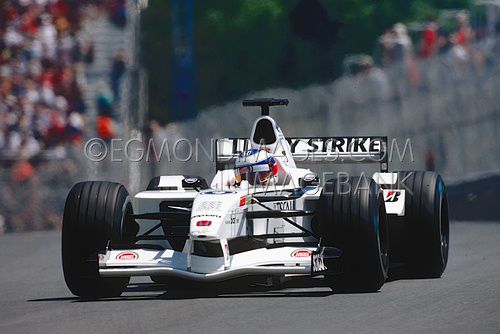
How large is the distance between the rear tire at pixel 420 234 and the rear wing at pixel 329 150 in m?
1.08

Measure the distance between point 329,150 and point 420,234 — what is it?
1.80 meters

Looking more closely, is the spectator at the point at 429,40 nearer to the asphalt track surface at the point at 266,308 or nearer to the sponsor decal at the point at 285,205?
the asphalt track surface at the point at 266,308

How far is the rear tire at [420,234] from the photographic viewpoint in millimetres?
12398

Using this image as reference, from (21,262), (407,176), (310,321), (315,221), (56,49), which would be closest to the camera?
(310,321)

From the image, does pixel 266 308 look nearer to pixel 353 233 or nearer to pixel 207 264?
pixel 207 264

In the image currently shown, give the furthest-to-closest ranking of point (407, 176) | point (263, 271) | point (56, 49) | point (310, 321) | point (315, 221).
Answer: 1. point (56, 49)
2. point (407, 176)
3. point (315, 221)
4. point (263, 271)
5. point (310, 321)

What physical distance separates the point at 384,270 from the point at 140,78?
10826 mm

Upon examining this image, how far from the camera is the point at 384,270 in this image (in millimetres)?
11055

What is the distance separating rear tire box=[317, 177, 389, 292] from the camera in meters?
10.6

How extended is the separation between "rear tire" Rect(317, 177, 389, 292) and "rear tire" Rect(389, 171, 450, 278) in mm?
1680

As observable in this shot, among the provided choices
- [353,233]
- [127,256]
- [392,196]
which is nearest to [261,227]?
[353,233]

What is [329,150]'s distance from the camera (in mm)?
13750

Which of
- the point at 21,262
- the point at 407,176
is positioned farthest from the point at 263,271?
the point at 21,262

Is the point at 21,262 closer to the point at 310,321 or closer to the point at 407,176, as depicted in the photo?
the point at 407,176
